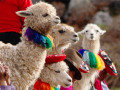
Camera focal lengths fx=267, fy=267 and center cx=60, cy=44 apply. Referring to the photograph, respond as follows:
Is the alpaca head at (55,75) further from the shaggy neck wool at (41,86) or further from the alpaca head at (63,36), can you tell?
the alpaca head at (63,36)

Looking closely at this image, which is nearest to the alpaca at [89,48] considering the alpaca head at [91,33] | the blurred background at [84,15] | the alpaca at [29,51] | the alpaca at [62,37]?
the alpaca head at [91,33]

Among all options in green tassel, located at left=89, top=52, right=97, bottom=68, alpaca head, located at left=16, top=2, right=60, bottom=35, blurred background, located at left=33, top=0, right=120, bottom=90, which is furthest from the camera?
blurred background, located at left=33, top=0, right=120, bottom=90

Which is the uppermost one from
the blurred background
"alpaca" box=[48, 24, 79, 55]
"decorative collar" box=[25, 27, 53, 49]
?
"decorative collar" box=[25, 27, 53, 49]

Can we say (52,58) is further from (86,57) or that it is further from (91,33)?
(91,33)

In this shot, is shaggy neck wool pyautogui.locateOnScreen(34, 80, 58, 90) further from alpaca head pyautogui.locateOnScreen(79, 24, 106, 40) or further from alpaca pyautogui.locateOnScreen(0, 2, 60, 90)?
alpaca head pyautogui.locateOnScreen(79, 24, 106, 40)

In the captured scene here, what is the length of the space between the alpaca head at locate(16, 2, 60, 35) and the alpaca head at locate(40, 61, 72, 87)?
656 mm

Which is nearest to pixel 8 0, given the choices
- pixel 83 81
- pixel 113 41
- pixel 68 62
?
pixel 68 62

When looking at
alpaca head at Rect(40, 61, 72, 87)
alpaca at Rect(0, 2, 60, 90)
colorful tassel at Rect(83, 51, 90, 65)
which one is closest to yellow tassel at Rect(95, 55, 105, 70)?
colorful tassel at Rect(83, 51, 90, 65)

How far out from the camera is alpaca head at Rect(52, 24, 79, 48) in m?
4.03

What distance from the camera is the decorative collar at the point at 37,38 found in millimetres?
3086

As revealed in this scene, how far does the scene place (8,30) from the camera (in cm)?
357

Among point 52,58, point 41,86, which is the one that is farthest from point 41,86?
point 52,58

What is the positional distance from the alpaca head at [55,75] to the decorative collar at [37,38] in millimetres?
578

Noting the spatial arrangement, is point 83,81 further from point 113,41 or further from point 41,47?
point 113,41
